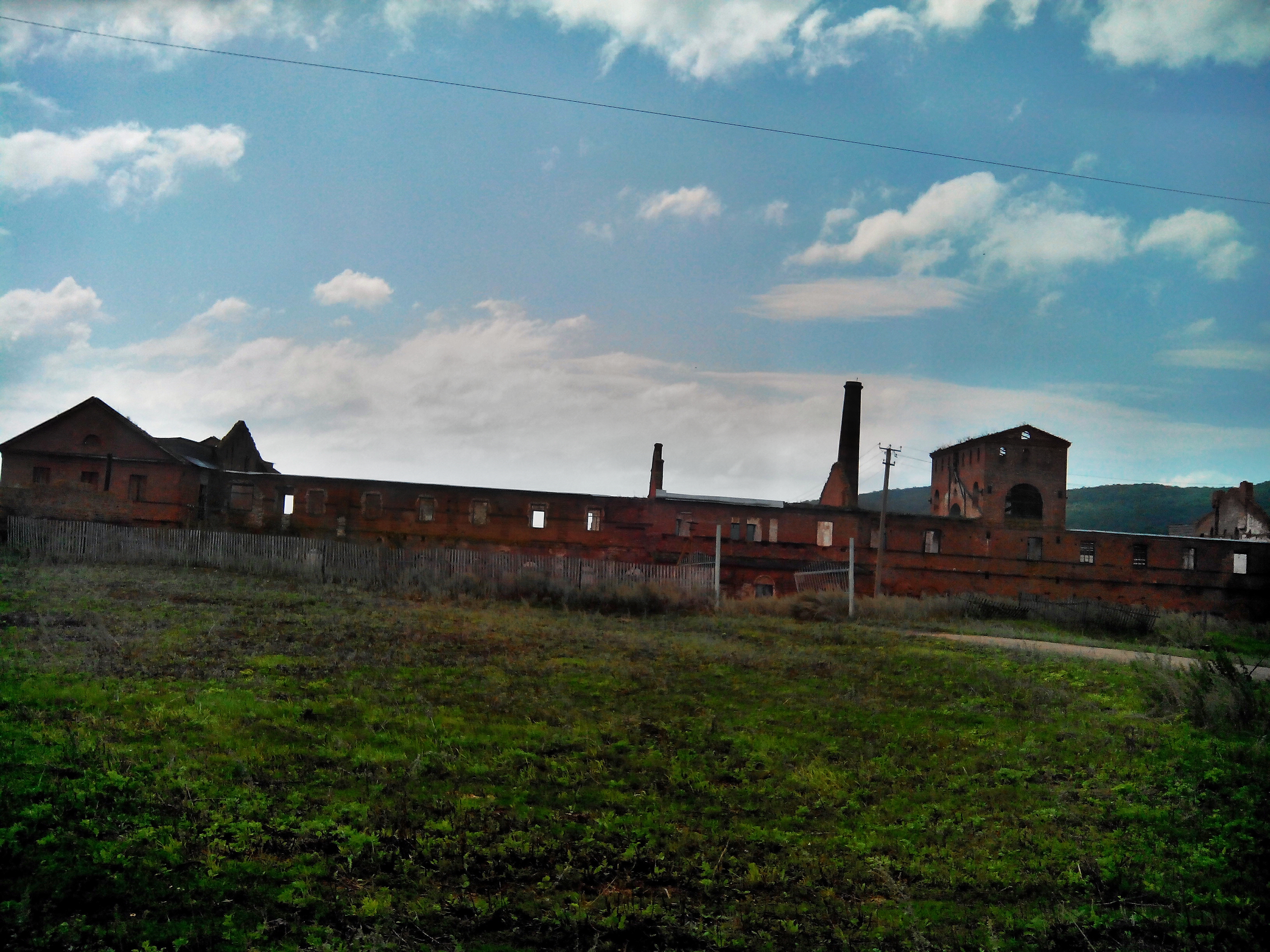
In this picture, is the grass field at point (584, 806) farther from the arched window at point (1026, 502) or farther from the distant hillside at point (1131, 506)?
the distant hillside at point (1131, 506)

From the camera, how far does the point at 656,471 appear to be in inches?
2051

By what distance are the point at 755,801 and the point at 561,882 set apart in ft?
8.21

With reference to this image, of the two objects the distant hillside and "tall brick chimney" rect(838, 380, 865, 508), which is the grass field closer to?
"tall brick chimney" rect(838, 380, 865, 508)

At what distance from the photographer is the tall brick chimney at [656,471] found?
51.9 meters

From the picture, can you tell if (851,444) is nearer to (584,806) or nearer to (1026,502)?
(1026,502)

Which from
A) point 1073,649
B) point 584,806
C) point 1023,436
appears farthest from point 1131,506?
point 584,806

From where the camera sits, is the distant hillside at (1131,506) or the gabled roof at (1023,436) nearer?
the gabled roof at (1023,436)

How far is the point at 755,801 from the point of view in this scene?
8086 mm

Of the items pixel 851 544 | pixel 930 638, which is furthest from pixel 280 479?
pixel 930 638

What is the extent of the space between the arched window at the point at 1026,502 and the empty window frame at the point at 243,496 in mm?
39301

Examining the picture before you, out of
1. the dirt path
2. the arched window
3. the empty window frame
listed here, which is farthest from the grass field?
the arched window

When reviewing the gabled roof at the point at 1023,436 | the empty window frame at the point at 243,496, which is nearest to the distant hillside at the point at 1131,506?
the gabled roof at the point at 1023,436

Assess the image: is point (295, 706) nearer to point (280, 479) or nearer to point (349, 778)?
point (349, 778)

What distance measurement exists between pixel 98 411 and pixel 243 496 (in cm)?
718
